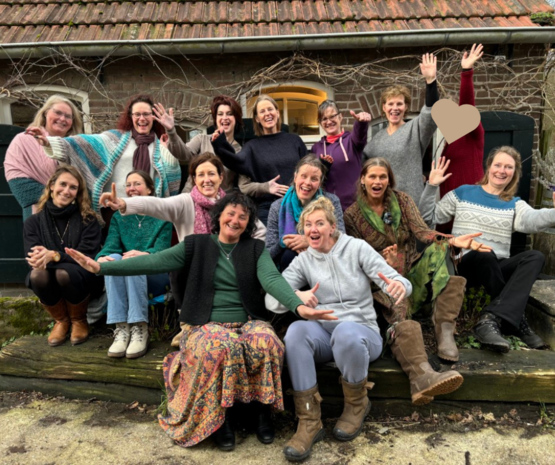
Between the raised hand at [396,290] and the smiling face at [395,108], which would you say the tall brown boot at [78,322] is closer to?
the raised hand at [396,290]

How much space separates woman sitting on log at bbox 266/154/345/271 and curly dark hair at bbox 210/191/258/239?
29cm

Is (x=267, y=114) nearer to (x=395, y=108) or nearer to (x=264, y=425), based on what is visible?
(x=395, y=108)

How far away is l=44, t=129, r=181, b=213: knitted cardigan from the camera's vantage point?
337cm

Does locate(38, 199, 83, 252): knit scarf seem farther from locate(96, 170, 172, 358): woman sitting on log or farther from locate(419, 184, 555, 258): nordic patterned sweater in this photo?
locate(419, 184, 555, 258): nordic patterned sweater

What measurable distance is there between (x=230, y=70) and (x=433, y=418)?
4371 millimetres

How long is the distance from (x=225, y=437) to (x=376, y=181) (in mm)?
1853

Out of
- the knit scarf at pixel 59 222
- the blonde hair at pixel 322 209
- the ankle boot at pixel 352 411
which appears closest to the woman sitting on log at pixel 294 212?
the blonde hair at pixel 322 209

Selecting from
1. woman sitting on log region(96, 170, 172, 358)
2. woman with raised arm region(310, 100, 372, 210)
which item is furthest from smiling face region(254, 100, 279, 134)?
woman sitting on log region(96, 170, 172, 358)

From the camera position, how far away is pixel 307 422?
245cm

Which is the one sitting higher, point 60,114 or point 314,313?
point 60,114

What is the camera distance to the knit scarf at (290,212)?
122 inches

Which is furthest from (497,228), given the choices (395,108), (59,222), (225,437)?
(59,222)

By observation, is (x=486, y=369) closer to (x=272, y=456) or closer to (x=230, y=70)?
(x=272, y=456)

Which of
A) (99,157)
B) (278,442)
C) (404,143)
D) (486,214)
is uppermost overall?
(404,143)
